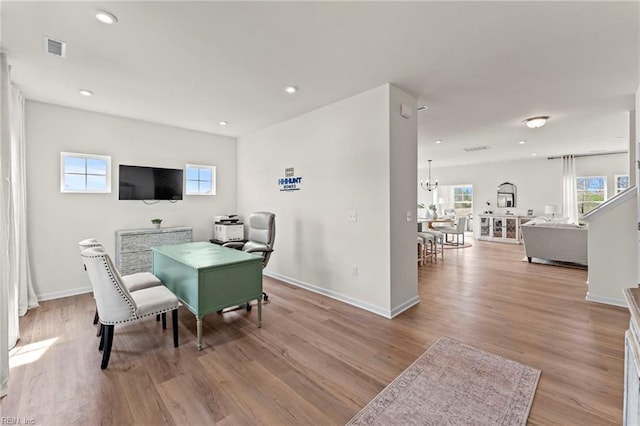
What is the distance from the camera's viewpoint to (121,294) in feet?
7.26

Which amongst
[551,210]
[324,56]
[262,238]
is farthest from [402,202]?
[551,210]

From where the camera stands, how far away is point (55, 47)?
2.41m

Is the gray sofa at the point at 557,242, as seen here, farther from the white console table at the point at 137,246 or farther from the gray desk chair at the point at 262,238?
the white console table at the point at 137,246

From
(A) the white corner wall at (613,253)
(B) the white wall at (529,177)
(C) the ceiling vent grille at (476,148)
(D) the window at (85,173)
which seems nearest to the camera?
(A) the white corner wall at (613,253)

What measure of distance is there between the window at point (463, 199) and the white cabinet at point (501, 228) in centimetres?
84

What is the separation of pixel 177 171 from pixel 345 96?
3.41 metres

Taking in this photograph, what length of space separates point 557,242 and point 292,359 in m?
6.12

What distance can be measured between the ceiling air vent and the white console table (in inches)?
99.0

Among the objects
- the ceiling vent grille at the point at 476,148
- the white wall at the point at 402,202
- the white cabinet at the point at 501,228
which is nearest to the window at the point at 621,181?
the white cabinet at the point at 501,228

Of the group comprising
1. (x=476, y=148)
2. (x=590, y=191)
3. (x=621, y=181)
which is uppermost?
(x=476, y=148)

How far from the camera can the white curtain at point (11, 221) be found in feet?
6.96

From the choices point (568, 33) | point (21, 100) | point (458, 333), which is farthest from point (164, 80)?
point (458, 333)

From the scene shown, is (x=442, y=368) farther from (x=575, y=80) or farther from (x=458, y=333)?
(x=575, y=80)

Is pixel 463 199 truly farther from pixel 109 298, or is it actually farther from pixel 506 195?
pixel 109 298
